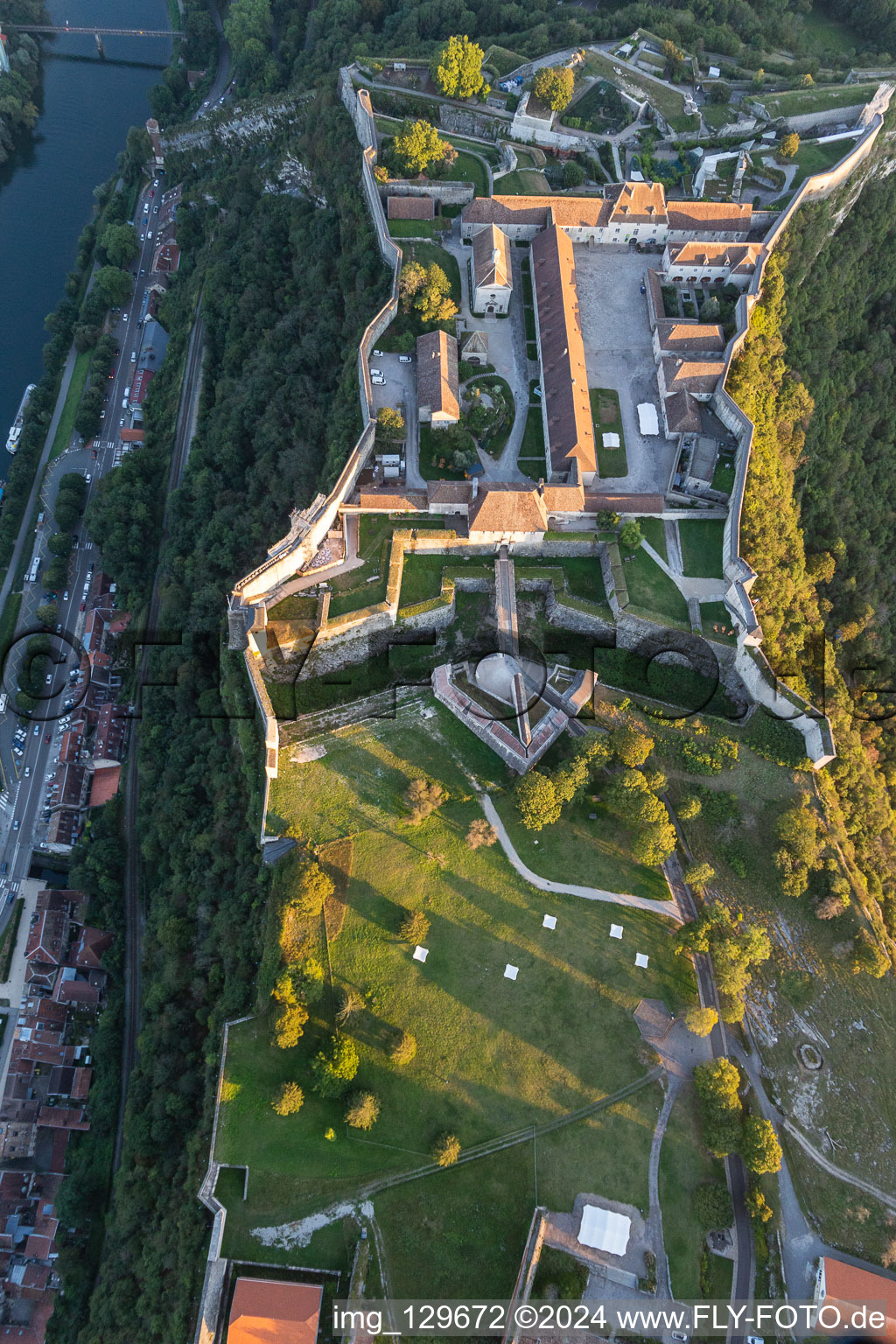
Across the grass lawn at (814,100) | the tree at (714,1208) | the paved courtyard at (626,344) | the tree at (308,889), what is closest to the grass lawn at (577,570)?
the paved courtyard at (626,344)

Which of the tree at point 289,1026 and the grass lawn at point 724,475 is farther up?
the grass lawn at point 724,475

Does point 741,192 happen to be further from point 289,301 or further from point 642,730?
point 642,730

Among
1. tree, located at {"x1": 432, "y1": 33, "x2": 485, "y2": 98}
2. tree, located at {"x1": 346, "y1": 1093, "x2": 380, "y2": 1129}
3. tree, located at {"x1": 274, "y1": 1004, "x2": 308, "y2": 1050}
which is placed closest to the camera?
tree, located at {"x1": 346, "y1": 1093, "x2": 380, "y2": 1129}

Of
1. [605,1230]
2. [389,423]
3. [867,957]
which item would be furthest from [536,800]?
[389,423]

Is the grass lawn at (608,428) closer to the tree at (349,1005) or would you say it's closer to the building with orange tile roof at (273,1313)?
the tree at (349,1005)

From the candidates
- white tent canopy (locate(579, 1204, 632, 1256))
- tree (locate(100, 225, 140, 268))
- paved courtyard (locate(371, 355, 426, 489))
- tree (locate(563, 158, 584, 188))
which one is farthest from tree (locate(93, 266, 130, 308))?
white tent canopy (locate(579, 1204, 632, 1256))

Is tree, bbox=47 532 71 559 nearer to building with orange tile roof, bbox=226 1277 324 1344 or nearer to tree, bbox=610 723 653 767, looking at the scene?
tree, bbox=610 723 653 767

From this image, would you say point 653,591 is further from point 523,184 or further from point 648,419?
point 523,184
